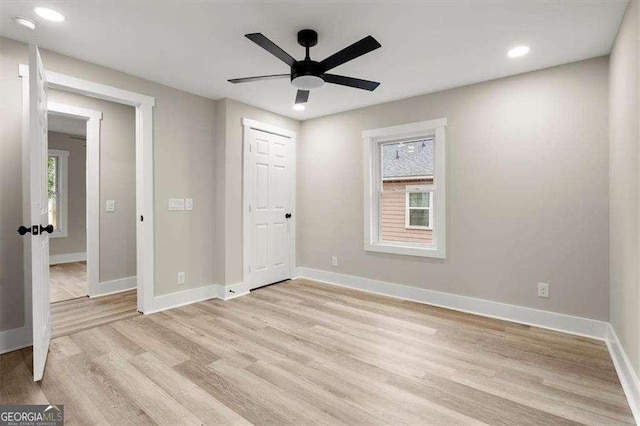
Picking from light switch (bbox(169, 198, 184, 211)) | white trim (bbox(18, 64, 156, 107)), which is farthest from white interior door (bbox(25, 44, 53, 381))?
light switch (bbox(169, 198, 184, 211))

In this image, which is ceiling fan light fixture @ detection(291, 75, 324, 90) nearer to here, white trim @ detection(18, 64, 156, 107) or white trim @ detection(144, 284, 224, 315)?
white trim @ detection(18, 64, 156, 107)

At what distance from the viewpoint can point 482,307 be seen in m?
3.42

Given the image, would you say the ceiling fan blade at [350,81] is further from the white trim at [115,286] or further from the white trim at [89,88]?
the white trim at [115,286]

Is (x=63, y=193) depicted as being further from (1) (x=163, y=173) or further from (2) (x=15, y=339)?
(2) (x=15, y=339)

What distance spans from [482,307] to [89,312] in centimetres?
430

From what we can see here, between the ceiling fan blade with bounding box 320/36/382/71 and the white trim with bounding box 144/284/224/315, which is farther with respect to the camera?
the white trim with bounding box 144/284/224/315

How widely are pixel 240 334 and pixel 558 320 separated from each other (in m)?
2.99

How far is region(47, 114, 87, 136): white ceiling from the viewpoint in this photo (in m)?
5.38

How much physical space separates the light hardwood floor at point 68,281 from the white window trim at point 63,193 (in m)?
0.74

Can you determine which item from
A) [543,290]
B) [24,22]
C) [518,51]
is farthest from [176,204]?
[543,290]

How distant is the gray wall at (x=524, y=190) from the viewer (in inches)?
112

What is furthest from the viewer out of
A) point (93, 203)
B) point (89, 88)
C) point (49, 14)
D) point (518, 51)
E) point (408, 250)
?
point (93, 203)

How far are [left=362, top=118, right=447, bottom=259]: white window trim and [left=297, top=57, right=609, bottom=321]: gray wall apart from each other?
0.26 feet

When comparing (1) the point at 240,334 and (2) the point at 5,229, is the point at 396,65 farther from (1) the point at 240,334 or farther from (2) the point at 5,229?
(2) the point at 5,229
